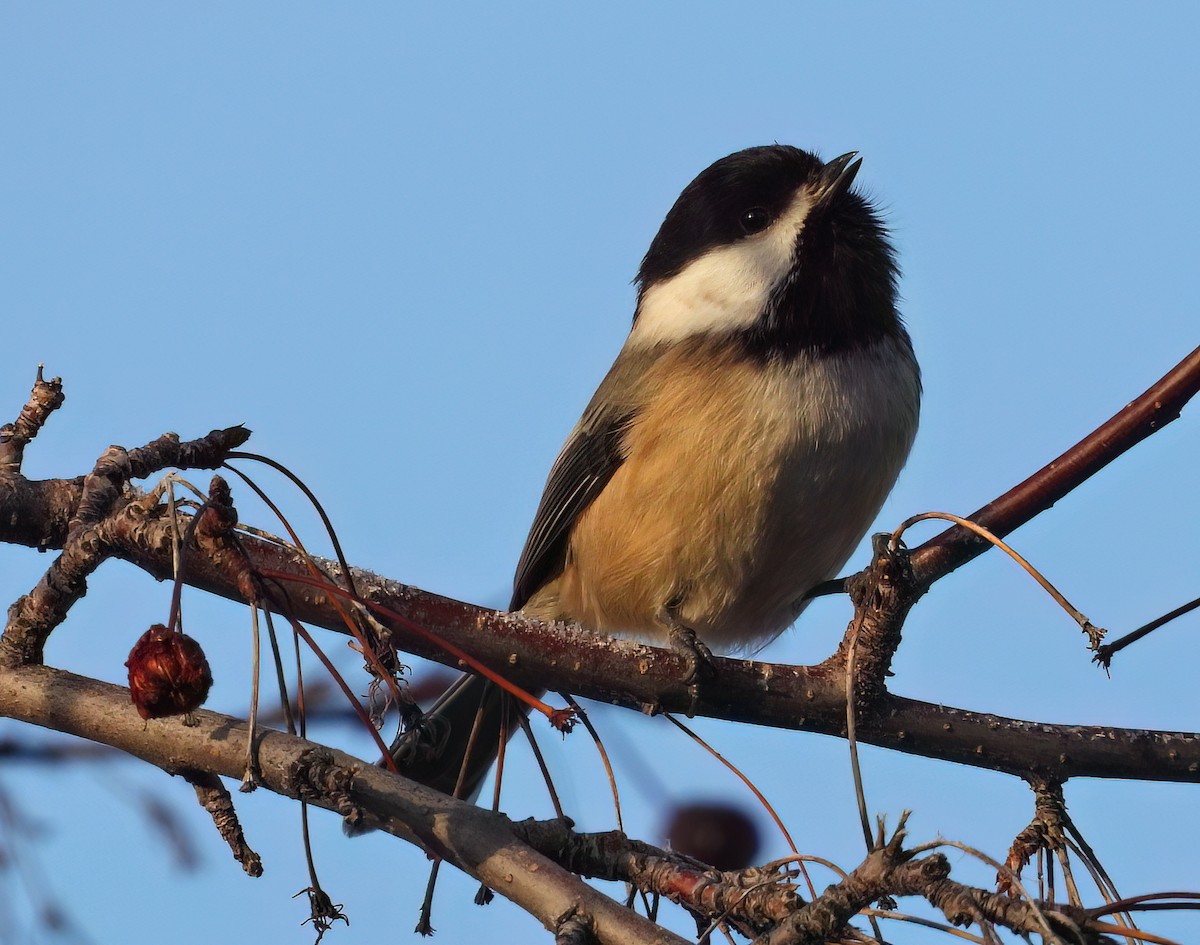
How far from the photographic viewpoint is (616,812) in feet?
7.30

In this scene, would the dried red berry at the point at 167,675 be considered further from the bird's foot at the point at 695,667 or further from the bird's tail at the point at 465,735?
the bird's foot at the point at 695,667

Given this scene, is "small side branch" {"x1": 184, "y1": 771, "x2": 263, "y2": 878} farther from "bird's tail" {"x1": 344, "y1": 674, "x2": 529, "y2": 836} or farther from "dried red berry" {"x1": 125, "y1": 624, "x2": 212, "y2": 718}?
"bird's tail" {"x1": 344, "y1": 674, "x2": 529, "y2": 836}

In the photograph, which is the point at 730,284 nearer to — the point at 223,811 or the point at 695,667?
the point at 695,667

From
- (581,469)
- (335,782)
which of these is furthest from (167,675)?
(581,469)

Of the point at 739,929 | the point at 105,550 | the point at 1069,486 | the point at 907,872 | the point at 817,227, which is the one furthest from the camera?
the point at 817,227

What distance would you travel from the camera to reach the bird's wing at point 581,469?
3684 mm

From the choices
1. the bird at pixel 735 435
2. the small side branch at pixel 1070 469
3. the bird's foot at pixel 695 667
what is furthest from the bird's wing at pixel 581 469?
the small side branch at pixel 1070 469

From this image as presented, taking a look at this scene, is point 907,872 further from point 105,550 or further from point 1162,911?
point 105,550

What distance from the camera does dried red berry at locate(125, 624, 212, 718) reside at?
1.75 m

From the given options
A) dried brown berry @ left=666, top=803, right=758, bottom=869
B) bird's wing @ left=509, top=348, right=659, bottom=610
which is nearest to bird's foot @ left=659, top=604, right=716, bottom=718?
dried brown berry @ left=666, top=803, right=758, bottom=869

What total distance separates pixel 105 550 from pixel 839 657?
147 cm

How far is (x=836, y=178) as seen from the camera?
147 inches

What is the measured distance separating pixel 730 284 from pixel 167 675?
2348mm

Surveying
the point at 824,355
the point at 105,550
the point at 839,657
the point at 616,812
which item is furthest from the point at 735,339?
the point at 105,550
